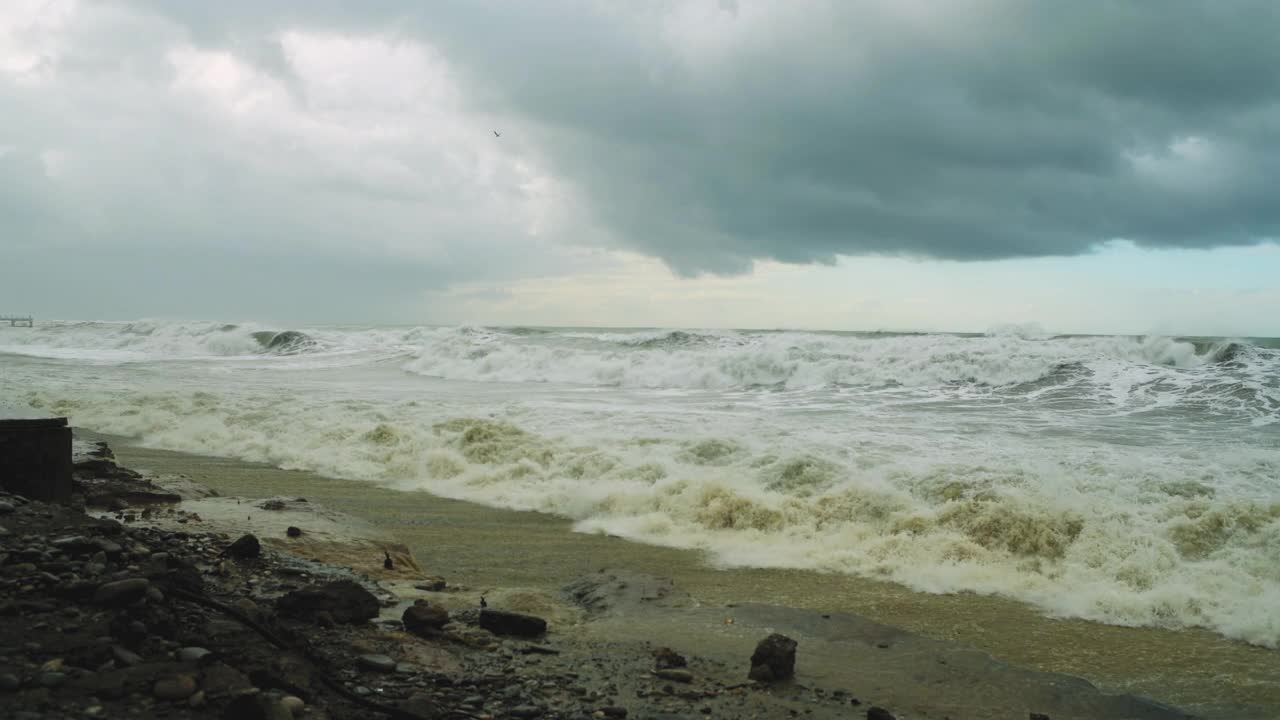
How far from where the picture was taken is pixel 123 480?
7512 millimetres

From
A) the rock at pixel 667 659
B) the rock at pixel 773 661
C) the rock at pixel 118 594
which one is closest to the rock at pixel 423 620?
the rock at pixel 667 659

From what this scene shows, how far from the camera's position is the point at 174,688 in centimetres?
253

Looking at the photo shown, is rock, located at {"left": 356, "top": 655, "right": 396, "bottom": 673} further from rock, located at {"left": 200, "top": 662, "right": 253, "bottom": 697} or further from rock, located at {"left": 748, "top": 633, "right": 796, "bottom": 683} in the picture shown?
rock, located at {"left": 748, "top": 633, "right": 796, "bottom": 683}

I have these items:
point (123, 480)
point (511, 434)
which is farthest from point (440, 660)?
point (511, 434)

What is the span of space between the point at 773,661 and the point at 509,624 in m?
1.39

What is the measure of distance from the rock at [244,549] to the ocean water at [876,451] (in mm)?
3556

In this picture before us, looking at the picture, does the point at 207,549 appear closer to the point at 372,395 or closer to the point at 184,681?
the point at 184,681

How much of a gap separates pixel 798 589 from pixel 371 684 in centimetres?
370

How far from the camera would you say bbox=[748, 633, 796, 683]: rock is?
3961 mm

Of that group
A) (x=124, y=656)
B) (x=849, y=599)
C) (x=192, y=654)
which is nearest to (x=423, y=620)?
(x=192, y=654)

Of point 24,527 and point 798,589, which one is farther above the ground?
point 24,527

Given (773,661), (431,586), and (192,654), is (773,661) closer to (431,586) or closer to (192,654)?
(431,586)

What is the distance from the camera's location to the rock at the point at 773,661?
396cm

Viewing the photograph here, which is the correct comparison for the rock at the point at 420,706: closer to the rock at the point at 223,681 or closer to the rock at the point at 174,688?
the rock at the point at 223,681
